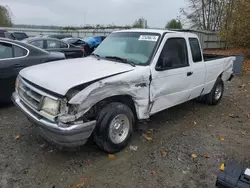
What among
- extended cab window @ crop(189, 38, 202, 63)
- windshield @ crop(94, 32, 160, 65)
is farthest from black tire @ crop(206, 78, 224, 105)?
windshield @ crop(94, 32, 160, 65)

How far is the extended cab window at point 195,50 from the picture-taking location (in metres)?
4.84

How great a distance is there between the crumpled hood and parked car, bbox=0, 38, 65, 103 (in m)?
1.60

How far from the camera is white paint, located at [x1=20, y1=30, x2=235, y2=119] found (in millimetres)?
2951

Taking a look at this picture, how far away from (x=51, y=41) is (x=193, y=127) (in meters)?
7.38

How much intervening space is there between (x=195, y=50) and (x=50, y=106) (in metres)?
3.39

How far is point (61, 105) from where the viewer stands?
2822mm

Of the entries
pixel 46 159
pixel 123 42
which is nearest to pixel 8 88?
pixel 46 159

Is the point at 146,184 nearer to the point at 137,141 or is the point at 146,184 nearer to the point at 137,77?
the point at 137,141

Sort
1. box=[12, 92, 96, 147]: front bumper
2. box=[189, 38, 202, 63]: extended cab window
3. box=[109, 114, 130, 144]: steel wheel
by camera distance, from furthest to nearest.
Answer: box=[189, 38, 202, 63]: extended cab window
box=[109, 114, 130, 144]: steel wheel
box=[12, 92, 96, 147]: front bumper

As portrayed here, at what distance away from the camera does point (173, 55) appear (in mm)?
4289

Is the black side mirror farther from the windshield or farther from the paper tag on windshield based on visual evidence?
the paper tag on windshield

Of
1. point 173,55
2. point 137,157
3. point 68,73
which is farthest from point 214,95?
point 68,73

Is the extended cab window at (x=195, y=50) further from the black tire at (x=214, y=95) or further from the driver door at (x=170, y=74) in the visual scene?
the black tire at (x=214, y=95)

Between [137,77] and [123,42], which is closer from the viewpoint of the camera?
[137,77]
